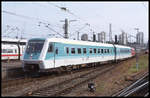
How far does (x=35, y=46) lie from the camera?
1595cm

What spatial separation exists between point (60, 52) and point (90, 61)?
6.37 m

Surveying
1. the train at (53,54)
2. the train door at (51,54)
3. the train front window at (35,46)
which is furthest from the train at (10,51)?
the train door at (51,54)

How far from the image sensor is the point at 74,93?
1066 centimetres

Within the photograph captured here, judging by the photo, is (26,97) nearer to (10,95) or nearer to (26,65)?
(10,95)

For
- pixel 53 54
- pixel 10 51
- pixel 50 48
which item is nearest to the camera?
pixel 50 48

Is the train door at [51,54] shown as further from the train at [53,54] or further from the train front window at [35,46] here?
the train front window at [35,46]

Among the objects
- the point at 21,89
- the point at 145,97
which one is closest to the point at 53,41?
the point at 21,89

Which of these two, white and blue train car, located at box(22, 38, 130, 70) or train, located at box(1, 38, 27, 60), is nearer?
white and blue train car, located at box(22, 38, 130, 70)

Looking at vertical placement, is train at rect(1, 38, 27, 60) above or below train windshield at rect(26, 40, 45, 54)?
below

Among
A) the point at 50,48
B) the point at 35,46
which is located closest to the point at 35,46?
the point at 35,46

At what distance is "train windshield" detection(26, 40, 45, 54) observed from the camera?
15.7 metres

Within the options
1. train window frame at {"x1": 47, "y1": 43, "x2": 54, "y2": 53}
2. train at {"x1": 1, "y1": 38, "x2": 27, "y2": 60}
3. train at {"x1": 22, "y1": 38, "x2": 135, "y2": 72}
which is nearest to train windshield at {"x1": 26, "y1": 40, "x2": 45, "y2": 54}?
train at {"x1": 22, "y1": 38, "x2": 135, "y2": 72}

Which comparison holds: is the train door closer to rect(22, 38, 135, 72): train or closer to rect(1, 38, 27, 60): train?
rect(22, 38, 135, 72): train

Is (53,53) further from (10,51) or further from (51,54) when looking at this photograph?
(10,51)
